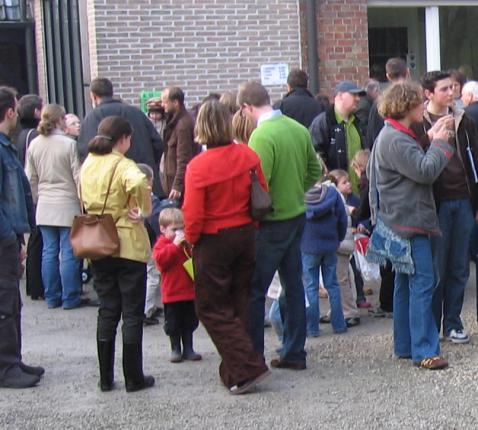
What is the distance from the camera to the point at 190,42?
39.6ft

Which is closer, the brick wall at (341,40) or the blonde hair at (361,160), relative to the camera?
the blonde hair at (361,160)

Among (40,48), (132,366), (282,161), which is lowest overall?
(132,366)

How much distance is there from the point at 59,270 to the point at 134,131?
1.50 m

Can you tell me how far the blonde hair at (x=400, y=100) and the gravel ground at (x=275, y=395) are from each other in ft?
5.67

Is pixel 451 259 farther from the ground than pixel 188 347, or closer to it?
farther from the ground

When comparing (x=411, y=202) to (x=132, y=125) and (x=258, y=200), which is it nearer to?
(x=258, y=200)

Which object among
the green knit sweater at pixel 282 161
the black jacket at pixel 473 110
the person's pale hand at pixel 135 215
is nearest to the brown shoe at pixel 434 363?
the green knit sweater at pixel 282 161

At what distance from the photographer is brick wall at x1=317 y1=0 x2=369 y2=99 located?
1251 cm

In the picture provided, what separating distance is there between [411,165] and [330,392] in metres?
1.54

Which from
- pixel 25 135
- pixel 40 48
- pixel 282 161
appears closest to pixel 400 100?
pixel 282 161

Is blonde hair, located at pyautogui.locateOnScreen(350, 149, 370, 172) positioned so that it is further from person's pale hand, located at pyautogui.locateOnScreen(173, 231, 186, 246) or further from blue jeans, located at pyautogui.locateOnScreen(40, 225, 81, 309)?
blue jeans, located at pyautogui.locateOnScreen(40, 225, 81, 309)

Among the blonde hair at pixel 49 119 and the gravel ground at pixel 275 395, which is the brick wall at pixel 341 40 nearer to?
the blonde hair at pixel 49 119

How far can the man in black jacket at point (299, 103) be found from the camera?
9.96m

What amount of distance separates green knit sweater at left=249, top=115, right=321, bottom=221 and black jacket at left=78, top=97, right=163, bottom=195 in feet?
9.17
